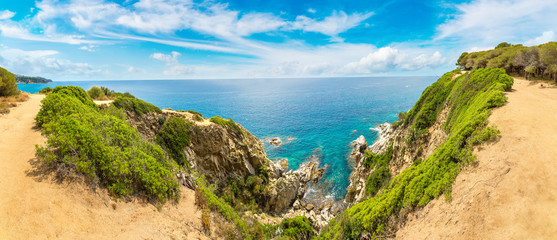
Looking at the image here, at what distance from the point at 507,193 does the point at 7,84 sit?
42760 millimetres

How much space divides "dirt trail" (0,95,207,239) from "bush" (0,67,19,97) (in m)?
12.8

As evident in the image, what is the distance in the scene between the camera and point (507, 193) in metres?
9.93

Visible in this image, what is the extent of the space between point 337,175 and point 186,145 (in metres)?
31.7

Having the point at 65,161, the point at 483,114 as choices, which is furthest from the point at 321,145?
the point at 65,161

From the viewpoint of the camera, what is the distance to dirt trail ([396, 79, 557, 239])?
28.9ft

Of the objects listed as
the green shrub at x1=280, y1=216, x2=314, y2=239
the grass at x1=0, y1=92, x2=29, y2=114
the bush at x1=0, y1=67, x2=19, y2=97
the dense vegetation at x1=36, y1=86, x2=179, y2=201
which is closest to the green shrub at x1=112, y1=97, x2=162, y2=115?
the grass at x1=0, y1=92, x2=29, y2=114

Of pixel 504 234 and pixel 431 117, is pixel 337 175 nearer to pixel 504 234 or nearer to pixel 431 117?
pixel 431 117

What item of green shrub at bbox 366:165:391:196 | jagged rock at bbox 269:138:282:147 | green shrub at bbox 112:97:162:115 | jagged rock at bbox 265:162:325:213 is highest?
green shrub at bbox 112:97:162:115

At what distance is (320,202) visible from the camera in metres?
37.1

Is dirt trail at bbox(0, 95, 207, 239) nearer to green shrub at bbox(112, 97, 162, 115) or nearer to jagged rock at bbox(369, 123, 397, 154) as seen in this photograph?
green shrub at bbox(112, 97, 162, 115)

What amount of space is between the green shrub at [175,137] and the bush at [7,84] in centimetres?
1487

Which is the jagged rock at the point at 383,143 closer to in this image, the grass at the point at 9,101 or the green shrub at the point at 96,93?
the grass at the point at 9,101

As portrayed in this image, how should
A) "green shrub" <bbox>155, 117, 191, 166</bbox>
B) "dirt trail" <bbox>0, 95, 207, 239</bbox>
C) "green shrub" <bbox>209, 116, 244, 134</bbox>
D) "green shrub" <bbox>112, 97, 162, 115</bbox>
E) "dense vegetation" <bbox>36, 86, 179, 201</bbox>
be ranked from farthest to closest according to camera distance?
"green shrub" <bbox>209, 116, 244, 134</bbox>
"green shrub" <bbox>112, 97, 162, 115</bbox>
"green shrub" <bbox>155, 117, 191, 166</bbox>
"dense vegetation" <bbox>36, 86, 179, 201</bbox>
"dirt trail" <bbox>0, 95, 207, 239</bbox>

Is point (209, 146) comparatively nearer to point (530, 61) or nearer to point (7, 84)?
point (7, 84)
